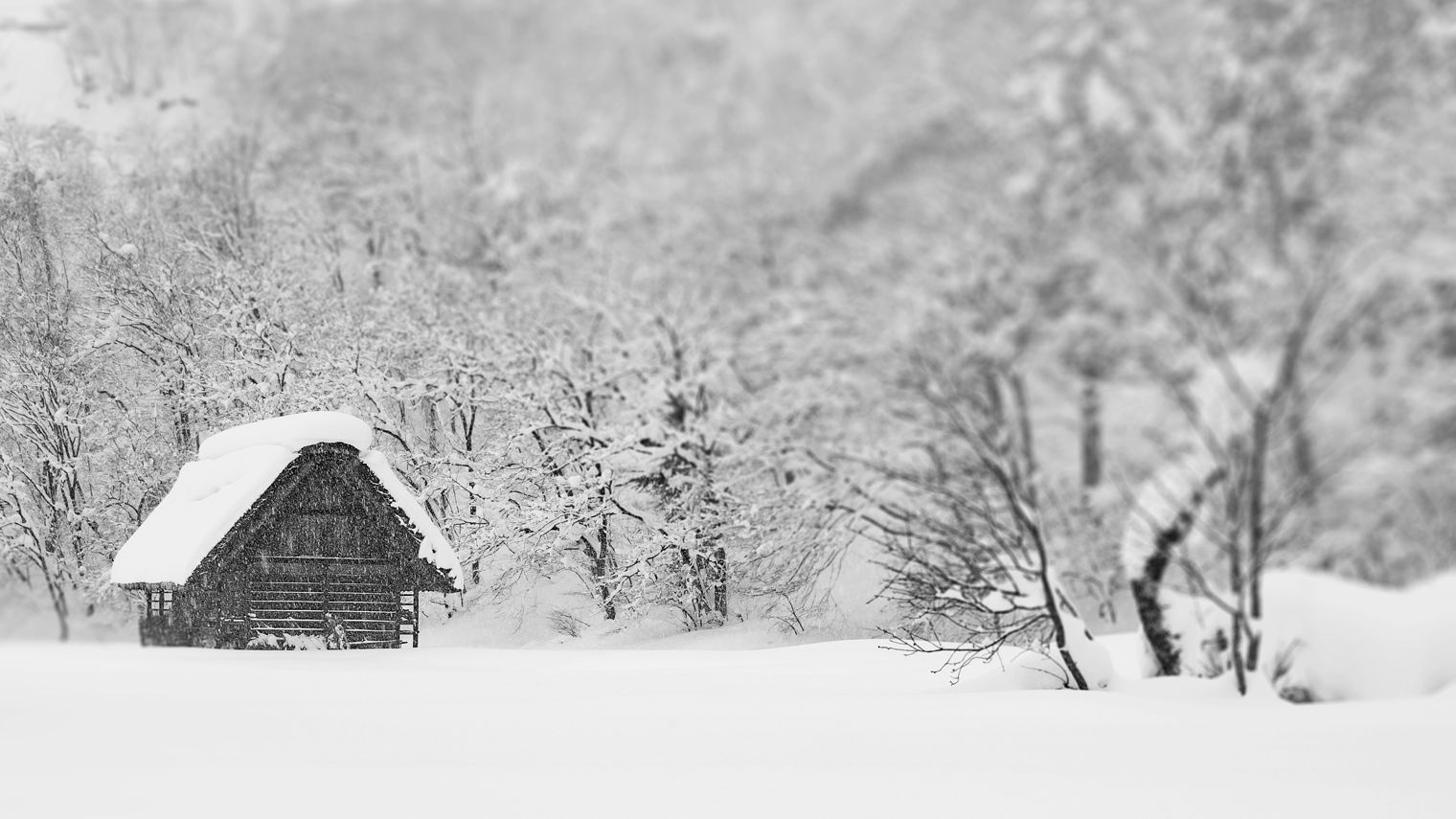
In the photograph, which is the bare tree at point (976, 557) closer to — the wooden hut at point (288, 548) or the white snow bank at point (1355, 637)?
the white snow bank at point (1355, 637)

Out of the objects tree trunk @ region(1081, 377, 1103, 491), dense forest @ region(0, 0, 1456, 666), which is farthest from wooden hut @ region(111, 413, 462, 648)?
tree trunk @ region(1081, 377, 1103, 491)

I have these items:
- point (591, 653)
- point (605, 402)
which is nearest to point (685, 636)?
point (591, 653)

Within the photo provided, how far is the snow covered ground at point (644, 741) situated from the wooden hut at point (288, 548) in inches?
8.3

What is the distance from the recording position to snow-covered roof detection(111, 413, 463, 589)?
460 cm

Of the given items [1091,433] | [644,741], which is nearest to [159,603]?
[644,741]

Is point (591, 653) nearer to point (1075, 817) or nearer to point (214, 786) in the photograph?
point (214, 786)

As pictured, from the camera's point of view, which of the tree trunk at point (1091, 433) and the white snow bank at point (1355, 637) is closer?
the white snow bank at point (1355, 637)

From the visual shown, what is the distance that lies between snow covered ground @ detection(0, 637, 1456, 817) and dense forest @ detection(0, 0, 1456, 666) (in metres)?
0.43

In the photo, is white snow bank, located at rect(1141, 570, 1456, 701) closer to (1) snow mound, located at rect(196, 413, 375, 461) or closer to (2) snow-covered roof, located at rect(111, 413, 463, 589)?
(2) snow-covered roof, located at rect(111, 413, 463, 589)

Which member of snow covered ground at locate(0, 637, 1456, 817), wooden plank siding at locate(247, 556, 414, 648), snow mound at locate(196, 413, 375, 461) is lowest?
snow covered ground at locate(0, 637, 1456, 817)

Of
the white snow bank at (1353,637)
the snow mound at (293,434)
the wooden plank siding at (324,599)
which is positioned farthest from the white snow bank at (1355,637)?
the snow mound at (293,434)

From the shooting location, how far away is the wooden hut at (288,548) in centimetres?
467

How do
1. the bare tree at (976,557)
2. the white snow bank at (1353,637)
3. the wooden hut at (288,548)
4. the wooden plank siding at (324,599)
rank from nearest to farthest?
the white snow bank at (1353,637), the wooden hut at (288,548), the wooden plank siding at (324,599), the bare tree at (976,557)

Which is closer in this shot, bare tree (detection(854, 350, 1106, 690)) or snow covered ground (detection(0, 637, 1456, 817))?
snow covered ground (detection(0, 637, 1456, 817))
